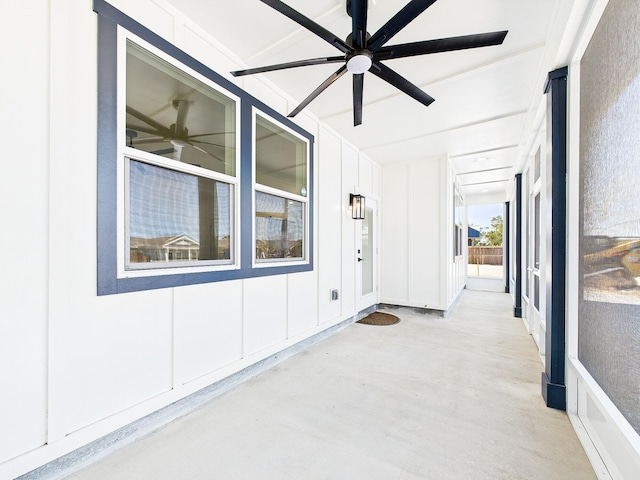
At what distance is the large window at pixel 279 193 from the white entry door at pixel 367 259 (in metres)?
1.61

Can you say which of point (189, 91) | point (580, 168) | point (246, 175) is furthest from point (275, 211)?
point (580, 168)

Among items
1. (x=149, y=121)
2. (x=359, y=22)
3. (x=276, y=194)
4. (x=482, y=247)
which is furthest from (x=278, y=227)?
(x=482, y=247)

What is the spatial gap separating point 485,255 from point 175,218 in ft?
33.3

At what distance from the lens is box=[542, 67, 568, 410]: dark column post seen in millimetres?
2213

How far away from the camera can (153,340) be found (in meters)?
1.99

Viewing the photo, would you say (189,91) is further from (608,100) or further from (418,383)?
(418,383)

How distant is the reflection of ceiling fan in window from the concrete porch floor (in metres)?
2.00

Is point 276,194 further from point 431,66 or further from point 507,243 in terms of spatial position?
point 507,243

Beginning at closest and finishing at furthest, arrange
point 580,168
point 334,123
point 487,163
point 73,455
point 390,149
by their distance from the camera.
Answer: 1. point 73,455
2. point 580,168
3. point 334,123
4. point 390,149
5. point 487,163

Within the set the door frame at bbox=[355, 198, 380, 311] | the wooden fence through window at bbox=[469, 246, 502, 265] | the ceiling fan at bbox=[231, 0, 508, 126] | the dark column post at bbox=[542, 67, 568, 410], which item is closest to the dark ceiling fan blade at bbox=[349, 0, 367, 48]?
→ the ceiling fan at bbox=[231, 0, 508, 126]

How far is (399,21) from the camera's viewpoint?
5.48 ft

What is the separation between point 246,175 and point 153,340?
1.58 meters

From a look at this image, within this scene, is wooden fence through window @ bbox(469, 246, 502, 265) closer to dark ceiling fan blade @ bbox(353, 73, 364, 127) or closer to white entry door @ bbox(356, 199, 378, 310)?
white entry door @ bbox(356, 199, 378, 310)

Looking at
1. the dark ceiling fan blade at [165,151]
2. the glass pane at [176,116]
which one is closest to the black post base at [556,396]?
the glass pane at [176,116]
